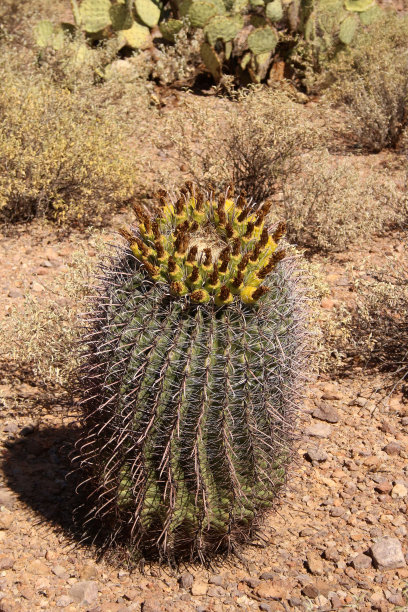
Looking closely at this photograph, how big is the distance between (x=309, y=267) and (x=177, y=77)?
6.07 metres

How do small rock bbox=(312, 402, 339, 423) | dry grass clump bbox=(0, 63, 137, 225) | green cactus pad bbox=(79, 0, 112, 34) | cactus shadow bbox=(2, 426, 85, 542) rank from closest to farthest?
cactus shadow bbox=(2, 426, 85, 542)
small rock bbox=(312, 402, 339, 423)
dry grass clump bbox=(0, 63, 137, 225)
green cactus pad bbox=(79, 0, 112, 34)

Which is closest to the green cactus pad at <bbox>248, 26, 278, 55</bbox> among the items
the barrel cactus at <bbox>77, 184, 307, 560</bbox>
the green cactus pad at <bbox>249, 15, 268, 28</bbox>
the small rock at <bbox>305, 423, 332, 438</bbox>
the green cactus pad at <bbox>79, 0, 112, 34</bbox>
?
the green cactus pad at <bbox>249, 15, 268, 28</bbox>

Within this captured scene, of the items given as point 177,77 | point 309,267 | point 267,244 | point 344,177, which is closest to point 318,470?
point 267,244

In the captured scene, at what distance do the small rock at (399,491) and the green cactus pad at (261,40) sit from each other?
7.79m

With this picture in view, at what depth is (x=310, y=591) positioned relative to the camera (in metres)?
3.39

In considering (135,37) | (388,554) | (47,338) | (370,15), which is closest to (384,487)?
(388,554)

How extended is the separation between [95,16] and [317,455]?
29.9 ft

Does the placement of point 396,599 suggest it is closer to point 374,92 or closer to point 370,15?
point 374,92

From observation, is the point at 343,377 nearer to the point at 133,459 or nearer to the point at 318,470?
the point at 318,470

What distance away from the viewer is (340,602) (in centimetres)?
334

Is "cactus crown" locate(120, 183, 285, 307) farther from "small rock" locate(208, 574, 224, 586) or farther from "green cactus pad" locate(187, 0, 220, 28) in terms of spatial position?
"green cactus pad" locate(187, 0, 220, 28)

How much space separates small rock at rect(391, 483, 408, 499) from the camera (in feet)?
13.4

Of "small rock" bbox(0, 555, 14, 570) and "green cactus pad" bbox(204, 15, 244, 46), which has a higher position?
"green cactus pad" bbox(204, 15, 244, 46)

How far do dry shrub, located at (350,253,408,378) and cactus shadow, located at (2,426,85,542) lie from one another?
2257 millimetres
